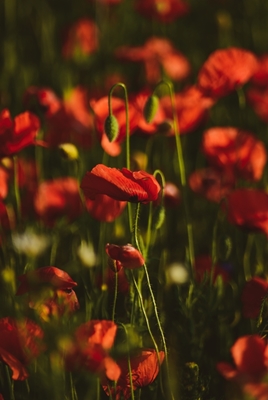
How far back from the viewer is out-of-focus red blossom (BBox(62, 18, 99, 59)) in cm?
294

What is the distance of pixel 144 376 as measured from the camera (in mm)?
1391

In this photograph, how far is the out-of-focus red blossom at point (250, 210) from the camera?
1738 mm

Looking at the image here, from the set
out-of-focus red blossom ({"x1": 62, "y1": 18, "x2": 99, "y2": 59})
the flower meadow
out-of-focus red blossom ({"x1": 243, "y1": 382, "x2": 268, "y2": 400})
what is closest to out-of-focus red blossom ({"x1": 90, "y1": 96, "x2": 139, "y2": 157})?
the flower meadow

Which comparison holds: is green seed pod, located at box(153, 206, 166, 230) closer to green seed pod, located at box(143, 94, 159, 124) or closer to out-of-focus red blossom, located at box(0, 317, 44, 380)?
green seed pod, located at box(143, 94, 159, 124)

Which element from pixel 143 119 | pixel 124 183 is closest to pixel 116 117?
pixel 143 119

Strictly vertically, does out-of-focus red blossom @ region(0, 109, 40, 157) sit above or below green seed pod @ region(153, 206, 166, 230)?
above

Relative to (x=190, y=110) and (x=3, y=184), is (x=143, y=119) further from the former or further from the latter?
(x=3, y=184)

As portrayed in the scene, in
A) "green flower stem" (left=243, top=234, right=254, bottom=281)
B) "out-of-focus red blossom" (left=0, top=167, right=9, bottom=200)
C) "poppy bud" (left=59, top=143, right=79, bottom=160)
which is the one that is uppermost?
"poppy bud" (left=59, top=143, right=79, bottom=160)

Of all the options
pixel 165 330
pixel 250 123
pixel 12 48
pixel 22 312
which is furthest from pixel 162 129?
pixel 12 48

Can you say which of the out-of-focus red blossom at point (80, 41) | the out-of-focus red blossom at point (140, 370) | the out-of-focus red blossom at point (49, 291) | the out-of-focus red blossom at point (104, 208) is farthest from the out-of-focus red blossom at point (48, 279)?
the out-of-focus red blossom at point (80, 41)

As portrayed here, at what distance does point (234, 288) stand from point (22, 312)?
546 mm

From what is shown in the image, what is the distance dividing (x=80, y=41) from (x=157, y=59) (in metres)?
0.43

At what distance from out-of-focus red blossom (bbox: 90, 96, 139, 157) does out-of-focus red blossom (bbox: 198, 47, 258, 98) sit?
0.20 meters

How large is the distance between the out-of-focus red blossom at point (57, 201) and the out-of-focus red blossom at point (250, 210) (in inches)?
16.3
